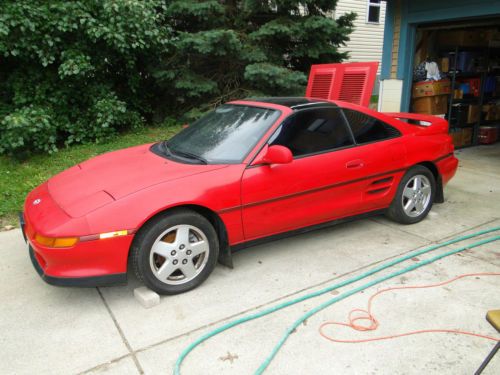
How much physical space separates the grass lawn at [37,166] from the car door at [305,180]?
3.09 m

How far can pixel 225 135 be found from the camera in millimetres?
3758

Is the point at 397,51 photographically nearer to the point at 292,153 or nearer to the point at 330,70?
the point at 330,70

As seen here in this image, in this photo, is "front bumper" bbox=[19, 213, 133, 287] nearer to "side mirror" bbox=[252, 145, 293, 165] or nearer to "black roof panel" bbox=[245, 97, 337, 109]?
"side mirror" bbox=[252, 145, 293, 165]

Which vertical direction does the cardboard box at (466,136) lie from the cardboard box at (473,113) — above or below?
below

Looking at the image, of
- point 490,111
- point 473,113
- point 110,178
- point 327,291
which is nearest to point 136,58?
point 110,178

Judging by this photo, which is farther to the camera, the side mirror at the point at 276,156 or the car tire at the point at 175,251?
the side mirror at the point at 276,156

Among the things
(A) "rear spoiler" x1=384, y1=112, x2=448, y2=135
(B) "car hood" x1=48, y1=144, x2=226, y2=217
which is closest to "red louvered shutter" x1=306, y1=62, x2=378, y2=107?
(A) "rear spoiler" x1=384, y1=112, x2=448, y2=135

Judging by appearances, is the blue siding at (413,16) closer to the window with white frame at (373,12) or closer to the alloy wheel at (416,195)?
the alloy wheel at (416,195)

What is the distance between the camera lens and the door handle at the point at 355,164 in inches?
152

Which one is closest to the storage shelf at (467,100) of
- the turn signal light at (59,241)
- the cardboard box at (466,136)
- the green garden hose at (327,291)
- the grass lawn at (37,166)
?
the cardboard box at (466,136)

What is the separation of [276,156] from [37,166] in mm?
4690

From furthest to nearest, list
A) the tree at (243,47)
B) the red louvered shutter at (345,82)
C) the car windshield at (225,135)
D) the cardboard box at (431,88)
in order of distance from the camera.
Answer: the cardboard box at (431,88), the tree at (243,47), the red louvered shutter at (345,82), the car windshield at (225,135)

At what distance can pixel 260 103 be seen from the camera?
13.2 ft

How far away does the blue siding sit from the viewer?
6.39m
